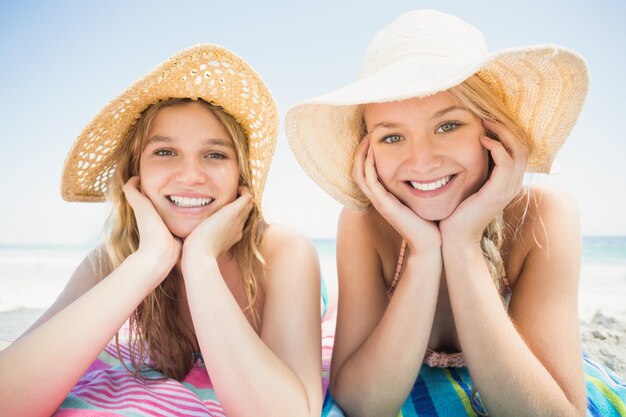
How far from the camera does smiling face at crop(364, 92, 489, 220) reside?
1905mm

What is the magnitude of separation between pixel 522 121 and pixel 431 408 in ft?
5.34

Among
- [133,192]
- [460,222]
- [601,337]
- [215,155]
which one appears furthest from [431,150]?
[601,337]

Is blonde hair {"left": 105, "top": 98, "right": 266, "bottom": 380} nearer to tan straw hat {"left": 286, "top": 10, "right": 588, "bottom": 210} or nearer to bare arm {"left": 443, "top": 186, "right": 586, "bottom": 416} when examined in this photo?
tan straw hat {"left": 286, "top": 10, "right": 588, "bottom": 210}

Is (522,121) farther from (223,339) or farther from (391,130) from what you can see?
(223,339)

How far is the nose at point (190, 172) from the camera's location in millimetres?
2156

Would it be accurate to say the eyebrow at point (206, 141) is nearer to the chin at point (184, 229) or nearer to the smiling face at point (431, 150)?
the chin at point (184, 229)

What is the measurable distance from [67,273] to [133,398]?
16.0 meters

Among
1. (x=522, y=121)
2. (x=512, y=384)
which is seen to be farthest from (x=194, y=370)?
(x=522, y=121)

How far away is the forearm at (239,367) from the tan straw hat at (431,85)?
1.03 m

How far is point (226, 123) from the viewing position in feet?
7.68

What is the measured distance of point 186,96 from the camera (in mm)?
2275

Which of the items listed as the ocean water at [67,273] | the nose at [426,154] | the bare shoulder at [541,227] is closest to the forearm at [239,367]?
the nose at [426,154]

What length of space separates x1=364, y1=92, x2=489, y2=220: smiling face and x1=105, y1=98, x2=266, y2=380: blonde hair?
885mm

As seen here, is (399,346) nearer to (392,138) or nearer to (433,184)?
(433,184)
